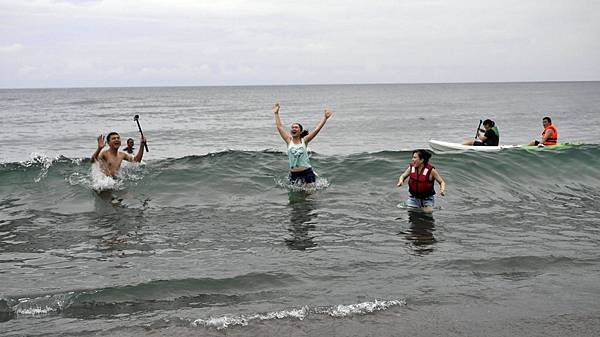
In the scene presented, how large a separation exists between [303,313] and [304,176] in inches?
262

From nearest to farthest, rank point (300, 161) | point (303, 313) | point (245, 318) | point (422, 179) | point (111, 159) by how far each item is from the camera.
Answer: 1. point (245, 318)
2. point (303, 313)
3. point (422, 179)
4. point (300, 161)
5. point (111, 159)

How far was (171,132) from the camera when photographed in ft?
122

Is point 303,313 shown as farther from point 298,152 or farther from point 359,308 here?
point 298,152

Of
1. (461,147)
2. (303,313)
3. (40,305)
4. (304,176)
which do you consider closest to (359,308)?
(303,313)

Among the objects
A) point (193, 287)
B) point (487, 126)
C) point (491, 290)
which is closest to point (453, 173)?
point (487, 126)

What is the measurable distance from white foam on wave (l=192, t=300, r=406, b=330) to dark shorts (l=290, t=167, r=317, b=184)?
636 cm

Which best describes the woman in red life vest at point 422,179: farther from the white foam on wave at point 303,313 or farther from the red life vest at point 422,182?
Result: the white foam on wave at point 303,313

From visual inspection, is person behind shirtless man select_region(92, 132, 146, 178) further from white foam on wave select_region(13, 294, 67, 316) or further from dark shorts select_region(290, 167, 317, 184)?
white foam on wave select_region(13, 294, 67, 316)

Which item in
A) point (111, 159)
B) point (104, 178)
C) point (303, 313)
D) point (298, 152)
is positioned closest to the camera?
point (303, 313)

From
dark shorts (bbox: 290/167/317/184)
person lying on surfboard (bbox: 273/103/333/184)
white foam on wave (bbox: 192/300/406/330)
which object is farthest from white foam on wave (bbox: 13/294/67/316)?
dark shorts (bbox: 290/167/317/184)

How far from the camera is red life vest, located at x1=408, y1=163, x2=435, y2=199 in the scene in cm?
1010

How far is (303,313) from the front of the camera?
5.74 metres

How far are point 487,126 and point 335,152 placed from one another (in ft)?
32.6

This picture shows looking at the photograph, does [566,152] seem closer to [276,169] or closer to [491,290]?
[276,169]
